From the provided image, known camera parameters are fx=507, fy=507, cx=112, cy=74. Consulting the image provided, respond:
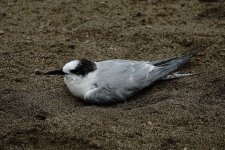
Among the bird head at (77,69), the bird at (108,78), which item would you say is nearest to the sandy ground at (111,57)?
the bird at (108,78)

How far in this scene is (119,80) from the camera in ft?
16.0

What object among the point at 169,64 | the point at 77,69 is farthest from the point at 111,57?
the point at 77,69

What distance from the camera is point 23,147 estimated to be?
3965 mm

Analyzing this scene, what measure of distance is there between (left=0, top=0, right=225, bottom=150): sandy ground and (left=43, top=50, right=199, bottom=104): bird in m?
0.10

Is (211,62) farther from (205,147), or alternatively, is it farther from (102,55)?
(205,147)

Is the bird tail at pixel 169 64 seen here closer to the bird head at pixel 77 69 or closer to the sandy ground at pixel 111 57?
the sandy ground at pixel 111 57

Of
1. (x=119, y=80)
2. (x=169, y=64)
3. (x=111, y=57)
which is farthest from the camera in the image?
(x=111, y=57)

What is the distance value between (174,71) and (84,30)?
163 centimetres

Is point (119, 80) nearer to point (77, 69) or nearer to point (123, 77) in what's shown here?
point (123, 77)

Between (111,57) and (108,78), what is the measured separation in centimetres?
96

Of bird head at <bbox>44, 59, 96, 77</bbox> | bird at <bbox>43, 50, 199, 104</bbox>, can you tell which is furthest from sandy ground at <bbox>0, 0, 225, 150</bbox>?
bird head at <bbox>44, 59, 96, 77</bbox>

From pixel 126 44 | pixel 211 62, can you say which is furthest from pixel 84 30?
pixel 211 62

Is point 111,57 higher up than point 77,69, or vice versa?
point 77,69

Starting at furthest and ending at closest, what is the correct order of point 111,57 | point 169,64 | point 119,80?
point 111,57 → point 169,64 → point 119,80
